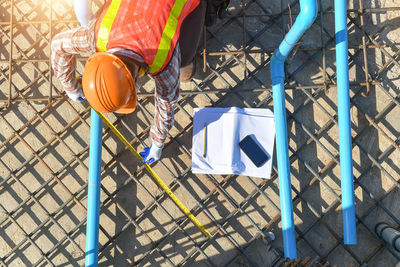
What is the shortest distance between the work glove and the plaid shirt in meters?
0.34

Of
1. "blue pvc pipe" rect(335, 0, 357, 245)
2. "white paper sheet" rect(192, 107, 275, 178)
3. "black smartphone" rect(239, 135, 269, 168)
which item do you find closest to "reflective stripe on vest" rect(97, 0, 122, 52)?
"white paper sheet" rect(192, 107, 275, 178)

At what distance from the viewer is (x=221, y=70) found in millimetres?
2688

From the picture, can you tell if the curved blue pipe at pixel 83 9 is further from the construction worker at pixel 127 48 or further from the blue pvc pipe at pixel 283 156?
the blue pvc pipe at pixel 283 156

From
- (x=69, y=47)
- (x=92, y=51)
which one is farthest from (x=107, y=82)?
(x=69, y=47)

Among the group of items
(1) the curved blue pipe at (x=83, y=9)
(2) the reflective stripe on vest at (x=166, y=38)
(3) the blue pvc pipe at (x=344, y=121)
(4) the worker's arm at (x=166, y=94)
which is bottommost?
(3) the blue pvc pipe at (x=344, y=121)

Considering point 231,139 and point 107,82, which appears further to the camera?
point 231,139

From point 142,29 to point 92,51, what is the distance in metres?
0.36

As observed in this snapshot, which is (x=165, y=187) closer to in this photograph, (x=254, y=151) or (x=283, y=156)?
(x=254, y=151)

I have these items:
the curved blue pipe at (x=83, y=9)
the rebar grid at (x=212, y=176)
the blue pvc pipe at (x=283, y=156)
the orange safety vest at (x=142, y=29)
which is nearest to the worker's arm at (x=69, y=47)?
the orange safety vest at (x=142, y=29)

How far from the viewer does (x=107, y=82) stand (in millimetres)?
1494

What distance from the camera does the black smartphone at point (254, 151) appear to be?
2.57 m

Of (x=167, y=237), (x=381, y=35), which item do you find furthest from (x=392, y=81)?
(x=167, y=237)

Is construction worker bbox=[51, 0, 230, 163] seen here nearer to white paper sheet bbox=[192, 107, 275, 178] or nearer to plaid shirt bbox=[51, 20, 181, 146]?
plaid shirt bbox=[51, 20, 181, 146]

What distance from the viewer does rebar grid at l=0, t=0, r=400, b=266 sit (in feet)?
8.48
